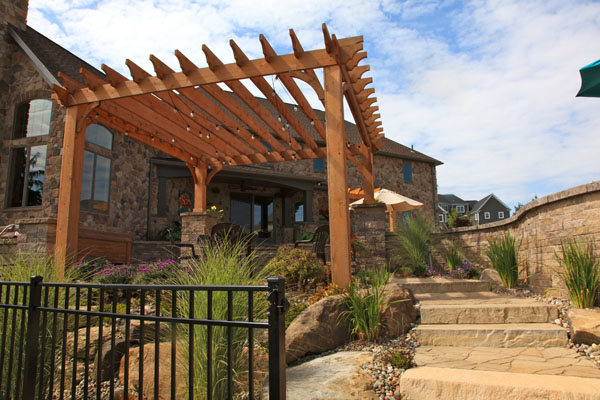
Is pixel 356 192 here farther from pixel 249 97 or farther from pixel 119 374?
pixel 119 374

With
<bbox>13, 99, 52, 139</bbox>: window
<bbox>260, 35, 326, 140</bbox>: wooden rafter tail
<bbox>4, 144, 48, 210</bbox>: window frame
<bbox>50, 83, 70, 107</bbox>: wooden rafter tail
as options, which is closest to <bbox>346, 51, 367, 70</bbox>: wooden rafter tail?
<bbox>260, 35, 326, 140</bbox>: wooden rafter tail

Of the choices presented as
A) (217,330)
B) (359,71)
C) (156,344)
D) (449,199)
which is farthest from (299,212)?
(449,199)

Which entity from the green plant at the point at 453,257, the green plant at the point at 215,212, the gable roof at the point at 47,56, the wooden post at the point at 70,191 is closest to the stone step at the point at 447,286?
the green plant at the point at 453,257

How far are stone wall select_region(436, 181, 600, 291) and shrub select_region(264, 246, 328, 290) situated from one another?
2.59 m

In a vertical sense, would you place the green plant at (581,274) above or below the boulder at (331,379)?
above

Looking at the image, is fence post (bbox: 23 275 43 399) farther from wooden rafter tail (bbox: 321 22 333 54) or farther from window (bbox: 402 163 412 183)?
window (bbox: 402 163 412 183)

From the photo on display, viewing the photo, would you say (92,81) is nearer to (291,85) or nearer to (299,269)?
(291,85)

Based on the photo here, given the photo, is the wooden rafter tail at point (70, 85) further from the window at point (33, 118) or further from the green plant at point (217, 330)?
A: the window at point (33, 118)

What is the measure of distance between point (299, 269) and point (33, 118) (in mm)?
9064

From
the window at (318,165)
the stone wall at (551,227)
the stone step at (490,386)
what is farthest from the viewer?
the window at (318,165)

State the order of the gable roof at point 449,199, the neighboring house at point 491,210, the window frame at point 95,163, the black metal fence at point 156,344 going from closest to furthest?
the black metal fence at point 156,344
the window frame at point 95,163
the neighboring house at point 491,210
the gable roof at point 449,199

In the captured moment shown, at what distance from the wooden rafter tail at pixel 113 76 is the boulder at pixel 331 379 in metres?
4.24

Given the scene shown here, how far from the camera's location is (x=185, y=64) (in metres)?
4.72

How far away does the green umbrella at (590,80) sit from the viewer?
12.1ft
